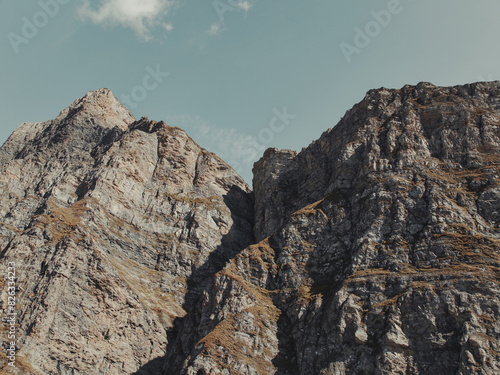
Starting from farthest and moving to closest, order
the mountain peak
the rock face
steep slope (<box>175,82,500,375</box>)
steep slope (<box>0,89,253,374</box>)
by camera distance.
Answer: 1. the mountain peak
2. steep slope (<box>0,89,253,374</box>)
3. the rock face
4. steep slope (<box>175,82,500,375</box>)

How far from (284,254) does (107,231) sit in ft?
112

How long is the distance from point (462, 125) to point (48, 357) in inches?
2989

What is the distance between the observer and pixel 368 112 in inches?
3615

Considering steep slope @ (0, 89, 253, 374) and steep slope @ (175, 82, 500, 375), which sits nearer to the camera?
steep slope @ (175, 82, 500, 375)

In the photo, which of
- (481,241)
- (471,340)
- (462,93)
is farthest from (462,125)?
(471,340)

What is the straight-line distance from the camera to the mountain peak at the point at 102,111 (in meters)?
119

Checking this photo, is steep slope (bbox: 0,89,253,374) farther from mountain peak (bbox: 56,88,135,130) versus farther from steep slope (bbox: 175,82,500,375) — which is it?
steep slope (bbox: 175,82,500,375)

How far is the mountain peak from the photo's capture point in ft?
391

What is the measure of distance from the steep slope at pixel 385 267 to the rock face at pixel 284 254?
226 mm

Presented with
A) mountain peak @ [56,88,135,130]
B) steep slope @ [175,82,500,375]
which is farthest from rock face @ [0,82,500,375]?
mountain peak @ [56,88,135,130]

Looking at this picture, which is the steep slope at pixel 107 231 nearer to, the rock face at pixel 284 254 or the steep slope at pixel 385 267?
the rock face at pixel 284 254

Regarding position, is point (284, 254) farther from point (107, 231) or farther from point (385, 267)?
point (107, 231)

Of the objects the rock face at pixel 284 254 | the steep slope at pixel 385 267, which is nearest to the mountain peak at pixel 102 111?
the rock face at pixel 284 254

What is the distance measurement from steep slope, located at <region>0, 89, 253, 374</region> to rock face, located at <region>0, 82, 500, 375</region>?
30cm
